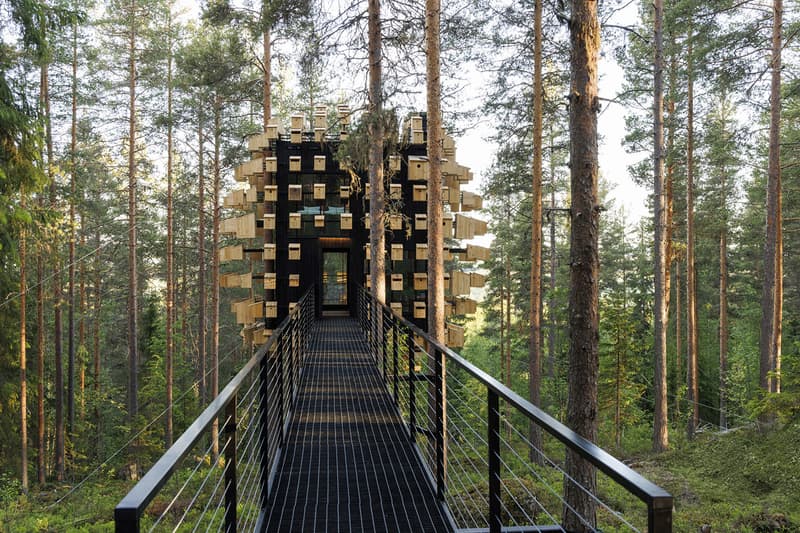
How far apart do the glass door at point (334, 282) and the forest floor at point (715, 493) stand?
9723 mm

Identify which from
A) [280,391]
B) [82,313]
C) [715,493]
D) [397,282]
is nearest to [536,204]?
[397,282]

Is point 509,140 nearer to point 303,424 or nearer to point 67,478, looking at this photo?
point 303,424

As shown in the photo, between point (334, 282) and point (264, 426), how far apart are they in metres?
18.1

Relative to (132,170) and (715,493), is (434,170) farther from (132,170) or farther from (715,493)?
(132,170)

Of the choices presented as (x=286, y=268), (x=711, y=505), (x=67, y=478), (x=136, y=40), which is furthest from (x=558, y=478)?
(x=136, y=40)

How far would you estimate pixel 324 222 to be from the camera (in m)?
14.9

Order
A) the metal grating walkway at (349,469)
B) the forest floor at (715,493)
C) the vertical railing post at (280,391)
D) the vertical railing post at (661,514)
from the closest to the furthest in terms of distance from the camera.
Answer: the vertical railing post at (661,514)
the metal grating walkway at (349,469)
the vertical railing post at (280,391)
the forest floor at (715,493)

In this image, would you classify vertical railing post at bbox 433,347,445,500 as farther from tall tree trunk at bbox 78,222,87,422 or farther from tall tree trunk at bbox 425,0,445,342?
tall tree trunk at bbox 78,222,87,422

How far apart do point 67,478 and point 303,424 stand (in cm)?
1759

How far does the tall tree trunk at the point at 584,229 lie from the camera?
17.5ft

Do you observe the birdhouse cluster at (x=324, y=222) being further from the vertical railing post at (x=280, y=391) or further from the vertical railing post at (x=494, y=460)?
the vertical railing post at (x=494, y=460)

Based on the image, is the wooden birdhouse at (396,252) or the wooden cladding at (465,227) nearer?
the wooden cladding at (465,227)

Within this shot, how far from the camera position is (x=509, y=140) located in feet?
44.8

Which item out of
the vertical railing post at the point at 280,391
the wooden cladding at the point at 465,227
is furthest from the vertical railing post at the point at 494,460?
the wooden cladding at the point at 465,227
